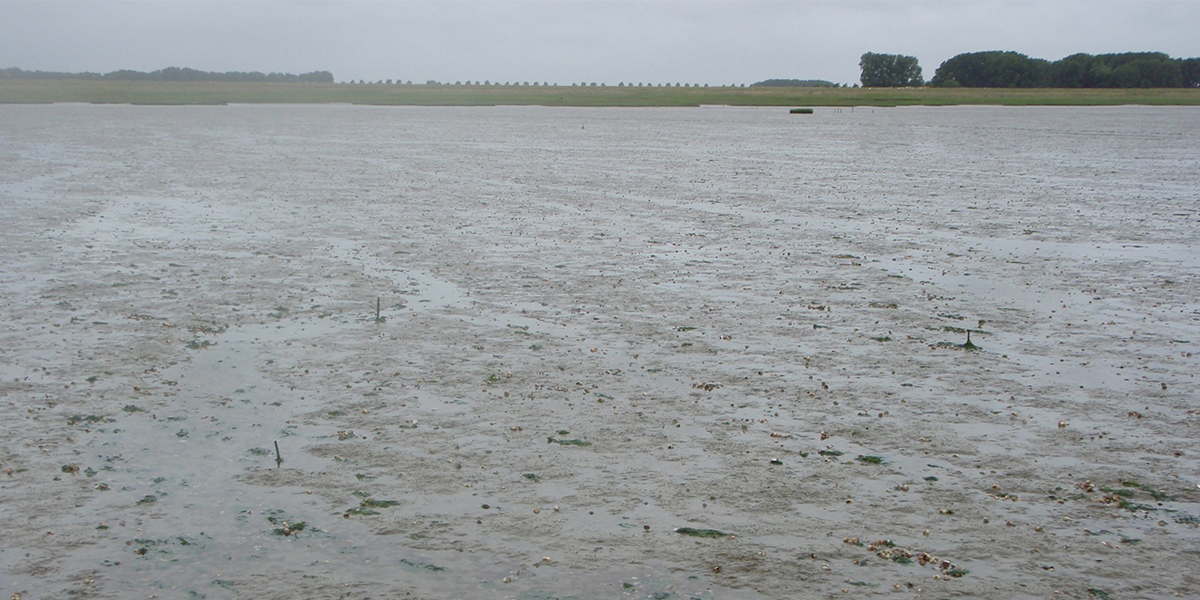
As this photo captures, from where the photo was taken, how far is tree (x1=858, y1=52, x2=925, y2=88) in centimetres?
17525

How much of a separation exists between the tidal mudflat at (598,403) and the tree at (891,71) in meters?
165

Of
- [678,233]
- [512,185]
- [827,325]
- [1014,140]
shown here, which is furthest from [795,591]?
[1014,140]

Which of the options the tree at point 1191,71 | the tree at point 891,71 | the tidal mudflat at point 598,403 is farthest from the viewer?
the tree at point 891,71

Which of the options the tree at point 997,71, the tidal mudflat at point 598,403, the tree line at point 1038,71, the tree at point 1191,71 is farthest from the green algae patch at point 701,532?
the tree at point 1191,71

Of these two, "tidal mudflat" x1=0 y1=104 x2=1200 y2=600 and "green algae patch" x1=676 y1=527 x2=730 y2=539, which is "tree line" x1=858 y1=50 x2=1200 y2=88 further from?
"green algae patch" x1=676 y1=527 x2=730 y2=539

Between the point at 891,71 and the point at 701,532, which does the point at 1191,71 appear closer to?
the point at 891,71

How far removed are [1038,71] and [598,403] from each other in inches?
6776

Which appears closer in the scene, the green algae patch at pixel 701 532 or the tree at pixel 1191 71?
the green algae patch at pixel 701 532

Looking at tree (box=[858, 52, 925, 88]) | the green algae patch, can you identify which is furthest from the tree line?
the green algae patch

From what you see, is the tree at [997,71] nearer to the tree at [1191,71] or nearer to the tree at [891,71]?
the tree at [891,71]

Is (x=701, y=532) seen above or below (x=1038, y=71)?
below

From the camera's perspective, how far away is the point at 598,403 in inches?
323

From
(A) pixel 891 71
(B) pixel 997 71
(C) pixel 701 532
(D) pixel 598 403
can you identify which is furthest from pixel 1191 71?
(C) pixel 701 532

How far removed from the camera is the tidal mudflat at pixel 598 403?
556 cm
